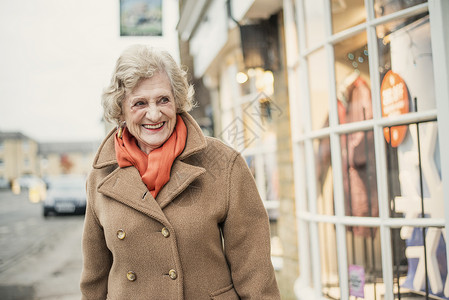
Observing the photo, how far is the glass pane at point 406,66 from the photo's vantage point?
2.25 m

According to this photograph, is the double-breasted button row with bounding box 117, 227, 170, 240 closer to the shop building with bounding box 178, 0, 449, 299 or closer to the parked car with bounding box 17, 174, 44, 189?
the shop building with bounding box 178, 0, 449, 299

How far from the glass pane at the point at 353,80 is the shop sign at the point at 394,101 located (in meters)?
0.15

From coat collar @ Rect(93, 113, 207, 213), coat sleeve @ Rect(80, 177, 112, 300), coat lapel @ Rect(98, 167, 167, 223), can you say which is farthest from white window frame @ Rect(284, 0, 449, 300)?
coat sleeve @ Rect(80, 177, 112, 300)

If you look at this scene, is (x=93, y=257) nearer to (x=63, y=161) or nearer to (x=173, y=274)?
(x=173, y=274)

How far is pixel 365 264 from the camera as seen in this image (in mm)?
2748

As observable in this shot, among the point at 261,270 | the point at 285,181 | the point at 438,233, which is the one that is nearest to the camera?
the point at 261,270

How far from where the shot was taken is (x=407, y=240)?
94.7 inches

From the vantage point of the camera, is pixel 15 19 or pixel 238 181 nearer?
pixel 238 181

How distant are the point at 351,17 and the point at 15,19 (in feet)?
10.6

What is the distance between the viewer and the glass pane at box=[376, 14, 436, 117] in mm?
2254

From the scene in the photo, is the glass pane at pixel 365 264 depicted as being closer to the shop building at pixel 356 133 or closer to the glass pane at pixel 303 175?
the shop building at pixel 356 133

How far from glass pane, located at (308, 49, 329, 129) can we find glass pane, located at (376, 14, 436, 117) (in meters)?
0.50

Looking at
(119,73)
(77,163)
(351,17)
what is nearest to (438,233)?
(351,17)

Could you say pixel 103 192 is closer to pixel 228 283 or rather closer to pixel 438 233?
pixel 228 283
